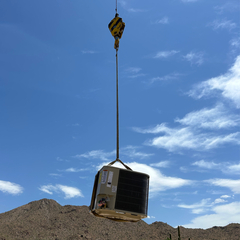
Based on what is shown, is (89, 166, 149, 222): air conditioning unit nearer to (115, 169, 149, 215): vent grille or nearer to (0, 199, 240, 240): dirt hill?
(115, 169, 149, 215): vent grille

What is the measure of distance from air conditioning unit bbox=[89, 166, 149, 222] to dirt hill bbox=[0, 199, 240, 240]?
90.8 m

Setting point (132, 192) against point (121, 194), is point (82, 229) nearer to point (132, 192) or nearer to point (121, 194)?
point (132, 192)

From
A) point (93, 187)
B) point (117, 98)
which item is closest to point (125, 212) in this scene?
point (93, 187)

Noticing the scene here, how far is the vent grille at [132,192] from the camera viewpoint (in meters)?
12.2

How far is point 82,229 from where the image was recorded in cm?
10381

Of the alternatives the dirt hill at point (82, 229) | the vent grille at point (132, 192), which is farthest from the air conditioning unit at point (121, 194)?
the dirt hill at point (82, 229)

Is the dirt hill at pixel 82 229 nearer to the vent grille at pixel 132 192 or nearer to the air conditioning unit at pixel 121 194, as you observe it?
the air conditioning unit at pixel 121 194

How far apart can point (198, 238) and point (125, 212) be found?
98000 mm

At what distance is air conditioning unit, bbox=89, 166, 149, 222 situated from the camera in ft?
39.6

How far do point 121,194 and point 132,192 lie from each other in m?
0.58

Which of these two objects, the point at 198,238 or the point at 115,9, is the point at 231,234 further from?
the point at 115,9

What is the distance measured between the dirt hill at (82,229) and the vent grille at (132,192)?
298 feet

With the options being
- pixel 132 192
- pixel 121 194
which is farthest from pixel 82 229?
pixel 121 194

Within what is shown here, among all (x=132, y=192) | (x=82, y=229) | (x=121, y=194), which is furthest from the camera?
(x=82, y=229)
